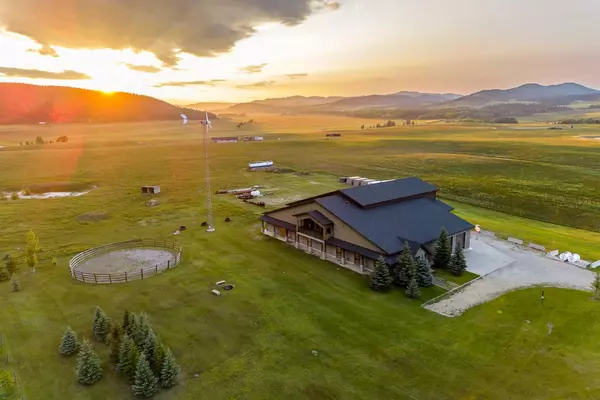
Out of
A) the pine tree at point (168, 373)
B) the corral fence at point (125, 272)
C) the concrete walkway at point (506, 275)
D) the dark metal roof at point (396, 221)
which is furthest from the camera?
the dark metal roof at point (396, 221)

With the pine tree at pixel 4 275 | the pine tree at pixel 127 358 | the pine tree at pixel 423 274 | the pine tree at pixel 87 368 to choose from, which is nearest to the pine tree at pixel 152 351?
the pine tree at pixel 127 358

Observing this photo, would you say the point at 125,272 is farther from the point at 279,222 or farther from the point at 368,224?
the point at 368,224

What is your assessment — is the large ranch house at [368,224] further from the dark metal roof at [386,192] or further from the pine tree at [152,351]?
the pine tree at [152,351]

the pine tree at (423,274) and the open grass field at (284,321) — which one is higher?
the pine tree at (423,274)

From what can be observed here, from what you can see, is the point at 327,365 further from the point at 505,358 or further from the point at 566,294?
the point at 566,294

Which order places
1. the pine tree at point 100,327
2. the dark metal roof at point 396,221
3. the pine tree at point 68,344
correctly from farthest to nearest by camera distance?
the dark metal roof at point 396,221 → the pine tree at point 100,327 → the pine tree at point 68,344

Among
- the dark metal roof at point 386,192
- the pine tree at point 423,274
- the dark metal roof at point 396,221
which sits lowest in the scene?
the pine tree at point 423,274
